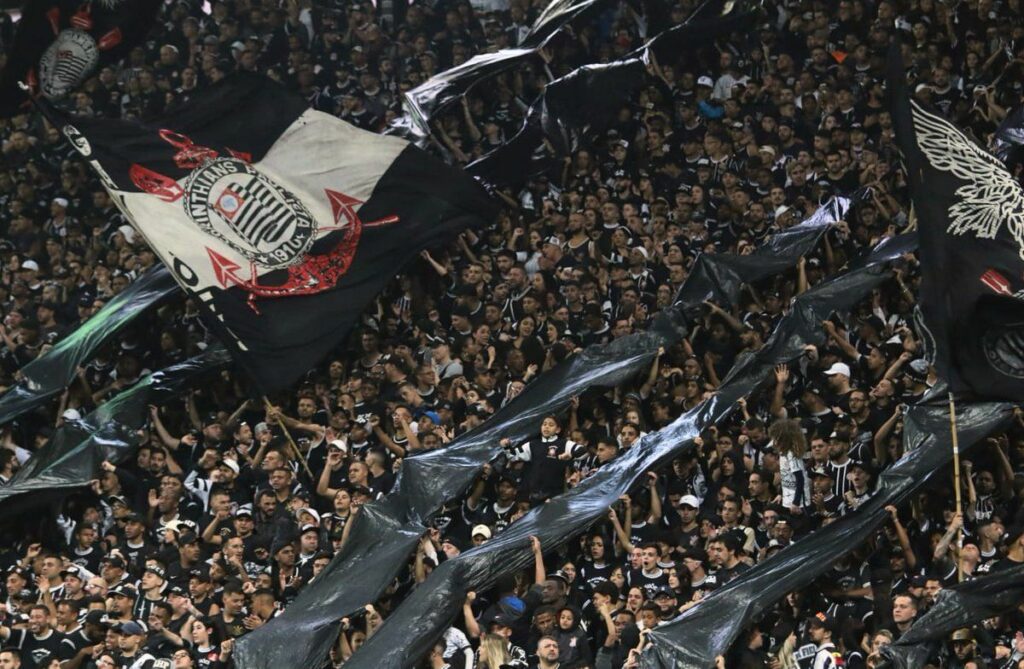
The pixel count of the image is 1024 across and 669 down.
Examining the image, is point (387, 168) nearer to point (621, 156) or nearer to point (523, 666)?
point (621, 156)

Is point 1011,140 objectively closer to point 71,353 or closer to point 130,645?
point 130,645

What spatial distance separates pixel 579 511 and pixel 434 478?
5.03ft

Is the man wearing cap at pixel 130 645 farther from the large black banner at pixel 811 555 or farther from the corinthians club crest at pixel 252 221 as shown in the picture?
the large black banner at pixel 811 555

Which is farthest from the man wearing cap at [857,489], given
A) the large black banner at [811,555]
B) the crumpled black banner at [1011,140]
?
the crumpled black banner at [1011,140]

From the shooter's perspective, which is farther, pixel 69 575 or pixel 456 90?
pixel 456 90

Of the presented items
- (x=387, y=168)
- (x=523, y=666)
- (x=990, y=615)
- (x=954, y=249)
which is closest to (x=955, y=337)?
(x=954, y=249)

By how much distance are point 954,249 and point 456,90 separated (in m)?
8.23

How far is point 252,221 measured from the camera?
16.9 m

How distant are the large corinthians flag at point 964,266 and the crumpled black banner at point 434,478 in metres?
4.31

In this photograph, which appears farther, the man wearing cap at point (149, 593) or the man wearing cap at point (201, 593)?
the man wearing cap at point (149, 593)

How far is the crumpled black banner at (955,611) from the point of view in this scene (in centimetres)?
1162

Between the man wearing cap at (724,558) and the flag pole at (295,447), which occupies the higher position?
the flag pole at (295,447)

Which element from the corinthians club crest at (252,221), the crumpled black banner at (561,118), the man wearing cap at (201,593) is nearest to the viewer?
the man wearing cap at (201,593)

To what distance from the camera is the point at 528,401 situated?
15.6m
